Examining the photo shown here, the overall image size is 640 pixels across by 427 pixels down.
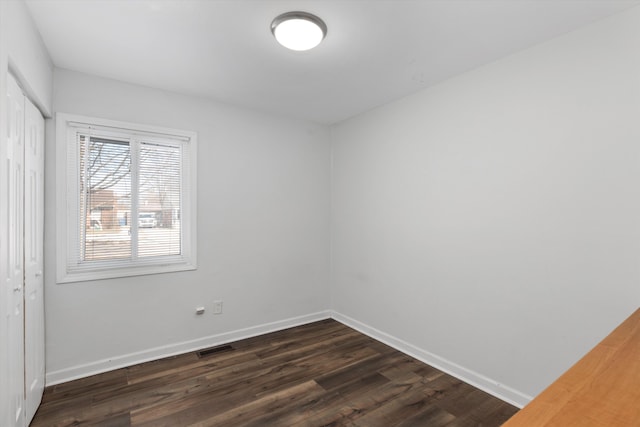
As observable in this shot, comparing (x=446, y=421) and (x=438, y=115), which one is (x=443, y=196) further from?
(x=446, y=421)

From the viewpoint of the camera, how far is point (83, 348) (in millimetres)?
2688

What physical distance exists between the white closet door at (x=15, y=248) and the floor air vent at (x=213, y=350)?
4.56 feet

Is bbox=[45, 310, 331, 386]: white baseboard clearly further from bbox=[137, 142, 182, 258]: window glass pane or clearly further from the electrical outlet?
bbox=[137, 142, 182, 258]: window glass pane

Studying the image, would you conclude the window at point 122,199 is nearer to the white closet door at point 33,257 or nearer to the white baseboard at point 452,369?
the white closet door at point 33,257

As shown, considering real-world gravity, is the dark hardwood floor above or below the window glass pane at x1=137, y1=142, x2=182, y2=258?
below

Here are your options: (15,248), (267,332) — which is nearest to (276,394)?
(267,332)

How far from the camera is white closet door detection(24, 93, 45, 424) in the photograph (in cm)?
203

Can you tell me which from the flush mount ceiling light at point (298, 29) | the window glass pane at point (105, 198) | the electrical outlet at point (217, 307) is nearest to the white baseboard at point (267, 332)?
the electrical outlet at point (217, 307)

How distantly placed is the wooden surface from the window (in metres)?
3.13

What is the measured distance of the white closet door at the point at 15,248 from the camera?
1.65m

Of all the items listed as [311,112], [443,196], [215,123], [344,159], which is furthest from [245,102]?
[443,196]

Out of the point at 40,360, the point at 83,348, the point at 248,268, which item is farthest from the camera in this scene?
the point at 248,268

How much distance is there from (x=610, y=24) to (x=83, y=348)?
4.56 meters

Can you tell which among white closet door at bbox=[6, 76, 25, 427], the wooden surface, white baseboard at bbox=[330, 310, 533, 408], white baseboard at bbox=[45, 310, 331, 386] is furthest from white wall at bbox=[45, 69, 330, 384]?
the wooden surface
